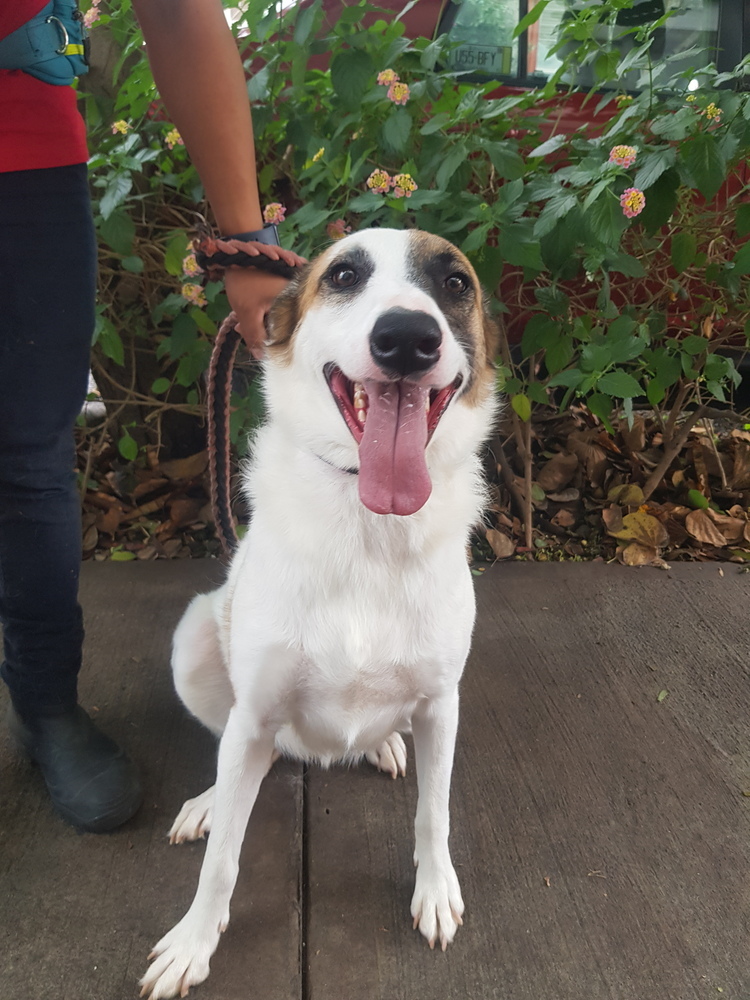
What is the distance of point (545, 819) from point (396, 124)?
202 centimetres

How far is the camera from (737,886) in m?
1.58

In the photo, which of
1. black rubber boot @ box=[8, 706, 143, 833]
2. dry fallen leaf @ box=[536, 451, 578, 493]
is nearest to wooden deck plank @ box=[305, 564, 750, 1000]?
black rubber boot @ box=[8, 706, 143, 833]

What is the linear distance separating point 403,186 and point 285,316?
34.4 inches

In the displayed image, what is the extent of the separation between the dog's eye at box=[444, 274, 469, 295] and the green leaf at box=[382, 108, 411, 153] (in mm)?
897

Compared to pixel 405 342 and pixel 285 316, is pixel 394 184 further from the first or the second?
pixel 405 342

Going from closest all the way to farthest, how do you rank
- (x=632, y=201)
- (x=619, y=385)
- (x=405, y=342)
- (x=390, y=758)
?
(x=405, y=342) < (x=390, y=758) < (x=632, y=201) < (x=619, y=385)

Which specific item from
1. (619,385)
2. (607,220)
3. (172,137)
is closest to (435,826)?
(619,385)

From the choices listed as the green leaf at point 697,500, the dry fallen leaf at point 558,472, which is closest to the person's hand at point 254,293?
the dry fallen leaf at point 558,472

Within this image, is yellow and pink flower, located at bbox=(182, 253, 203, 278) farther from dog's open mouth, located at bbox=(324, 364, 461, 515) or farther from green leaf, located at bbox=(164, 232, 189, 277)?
dog's open mouth, located at bbox=(324, 364, 461, 515)

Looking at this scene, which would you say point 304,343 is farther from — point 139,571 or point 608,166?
point 139,571

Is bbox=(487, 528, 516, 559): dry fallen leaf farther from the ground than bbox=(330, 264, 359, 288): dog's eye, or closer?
closer

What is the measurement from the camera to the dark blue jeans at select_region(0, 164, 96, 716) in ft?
4.82

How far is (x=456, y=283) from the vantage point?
147cm

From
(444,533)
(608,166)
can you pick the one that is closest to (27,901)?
(444,533)
